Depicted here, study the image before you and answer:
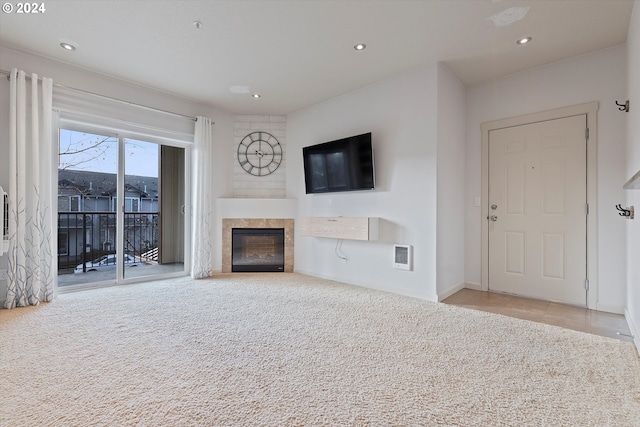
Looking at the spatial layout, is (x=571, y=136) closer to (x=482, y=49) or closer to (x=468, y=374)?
(x=482, y=49)

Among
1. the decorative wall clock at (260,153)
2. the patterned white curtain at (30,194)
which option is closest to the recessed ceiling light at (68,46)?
the patterned white curtain at (30,194)

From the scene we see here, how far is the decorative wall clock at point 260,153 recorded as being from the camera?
191 inches

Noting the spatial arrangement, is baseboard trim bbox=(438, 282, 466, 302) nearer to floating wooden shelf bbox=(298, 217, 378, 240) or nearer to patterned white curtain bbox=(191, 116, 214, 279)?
floating wooden shelf bbox=(298, 217, 378, 240)

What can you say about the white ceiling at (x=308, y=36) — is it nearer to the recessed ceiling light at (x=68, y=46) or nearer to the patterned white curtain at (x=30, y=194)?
the recessed ceiling light at (x=68, y=46)

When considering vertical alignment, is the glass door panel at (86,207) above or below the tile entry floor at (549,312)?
above

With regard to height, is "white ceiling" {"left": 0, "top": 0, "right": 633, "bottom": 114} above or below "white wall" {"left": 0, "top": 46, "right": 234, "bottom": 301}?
above

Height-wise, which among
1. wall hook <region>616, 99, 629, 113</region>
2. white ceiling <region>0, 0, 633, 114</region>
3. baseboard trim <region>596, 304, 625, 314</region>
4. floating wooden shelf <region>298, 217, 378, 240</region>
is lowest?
baseboard trim <region>596, 304, 625, 314</region>

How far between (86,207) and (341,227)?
10.5 ft

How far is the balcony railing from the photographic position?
3742mm

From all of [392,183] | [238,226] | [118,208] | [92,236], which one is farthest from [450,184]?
[92,236]

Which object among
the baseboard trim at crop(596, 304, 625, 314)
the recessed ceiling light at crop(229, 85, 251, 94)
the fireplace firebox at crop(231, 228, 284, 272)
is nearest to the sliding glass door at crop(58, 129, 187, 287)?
the fireplace firebox at crop(231, 228, 284, 272)

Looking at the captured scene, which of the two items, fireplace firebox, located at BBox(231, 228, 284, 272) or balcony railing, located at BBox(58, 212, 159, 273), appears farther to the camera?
fireplace firebox, located at BBox(231, 228, 284, 272)

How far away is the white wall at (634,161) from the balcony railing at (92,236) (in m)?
5.12

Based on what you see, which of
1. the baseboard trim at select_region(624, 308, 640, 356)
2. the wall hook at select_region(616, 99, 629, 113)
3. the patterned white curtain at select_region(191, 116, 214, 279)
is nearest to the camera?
the baseboard trim at select_region(624, 308, 640, 356)
